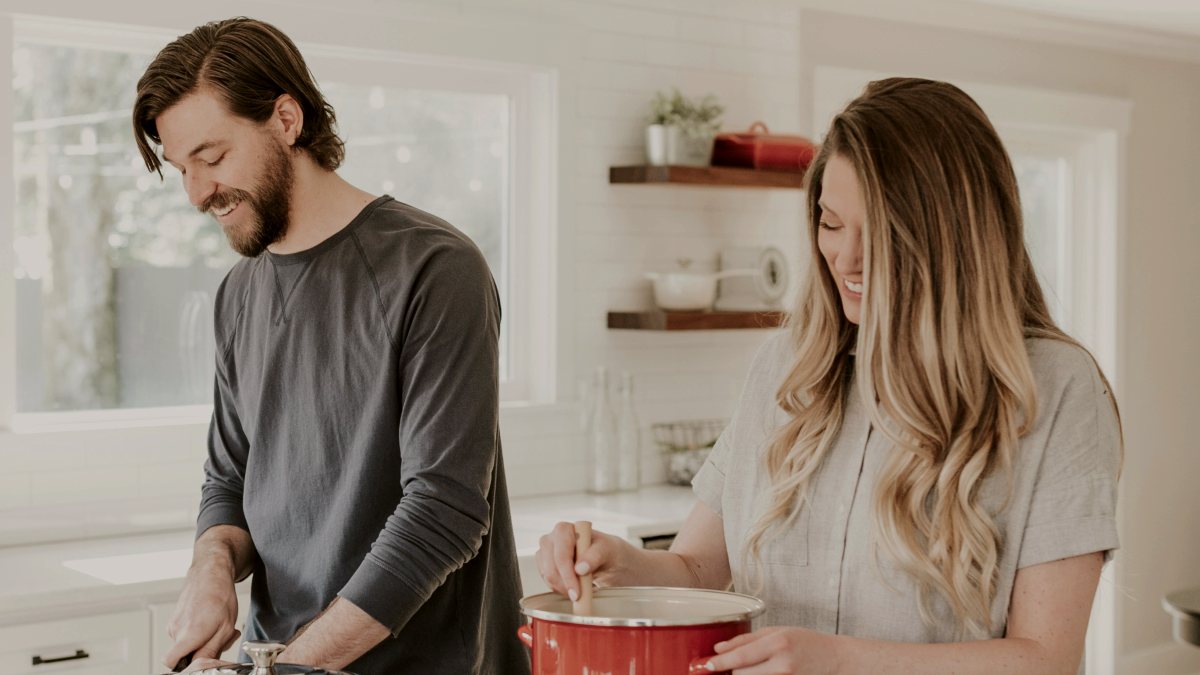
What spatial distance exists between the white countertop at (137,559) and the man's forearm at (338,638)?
1268mm

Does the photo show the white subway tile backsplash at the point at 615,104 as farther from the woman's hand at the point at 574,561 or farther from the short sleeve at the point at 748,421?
the woman's hand at the point at 574,561

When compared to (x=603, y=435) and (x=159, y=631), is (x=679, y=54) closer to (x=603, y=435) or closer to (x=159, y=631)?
A: (x=603, y=435)

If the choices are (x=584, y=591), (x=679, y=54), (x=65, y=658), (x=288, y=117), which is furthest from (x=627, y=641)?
(x=679, y=54)

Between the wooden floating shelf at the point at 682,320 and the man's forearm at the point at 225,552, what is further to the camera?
the wooden floating shelf at the point at 682,320

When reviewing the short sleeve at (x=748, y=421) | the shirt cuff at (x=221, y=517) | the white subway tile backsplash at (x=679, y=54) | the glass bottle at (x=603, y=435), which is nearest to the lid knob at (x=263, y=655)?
the short sleeve at (x=748, y=421)

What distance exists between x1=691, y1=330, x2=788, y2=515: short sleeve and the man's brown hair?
2.44 ft

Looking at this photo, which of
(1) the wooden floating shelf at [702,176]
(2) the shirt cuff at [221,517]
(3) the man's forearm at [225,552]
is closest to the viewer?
(3) the man's forearm at [225,552]

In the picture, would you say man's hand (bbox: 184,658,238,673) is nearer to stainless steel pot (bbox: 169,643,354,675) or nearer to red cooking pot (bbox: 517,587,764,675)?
stainless steel pot (bbox: 169,643,354,675)

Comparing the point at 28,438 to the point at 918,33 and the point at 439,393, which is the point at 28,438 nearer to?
the point at 439,393

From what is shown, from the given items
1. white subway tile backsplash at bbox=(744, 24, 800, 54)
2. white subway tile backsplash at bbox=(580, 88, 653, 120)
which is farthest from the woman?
white subway tile backsplash at bbox=(744, 24, 800, 54)

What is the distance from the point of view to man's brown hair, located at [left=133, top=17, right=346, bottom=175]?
194 cm

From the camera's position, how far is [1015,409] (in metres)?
1.46

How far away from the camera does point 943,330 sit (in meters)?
1.48

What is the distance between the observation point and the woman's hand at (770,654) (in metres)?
1.28
